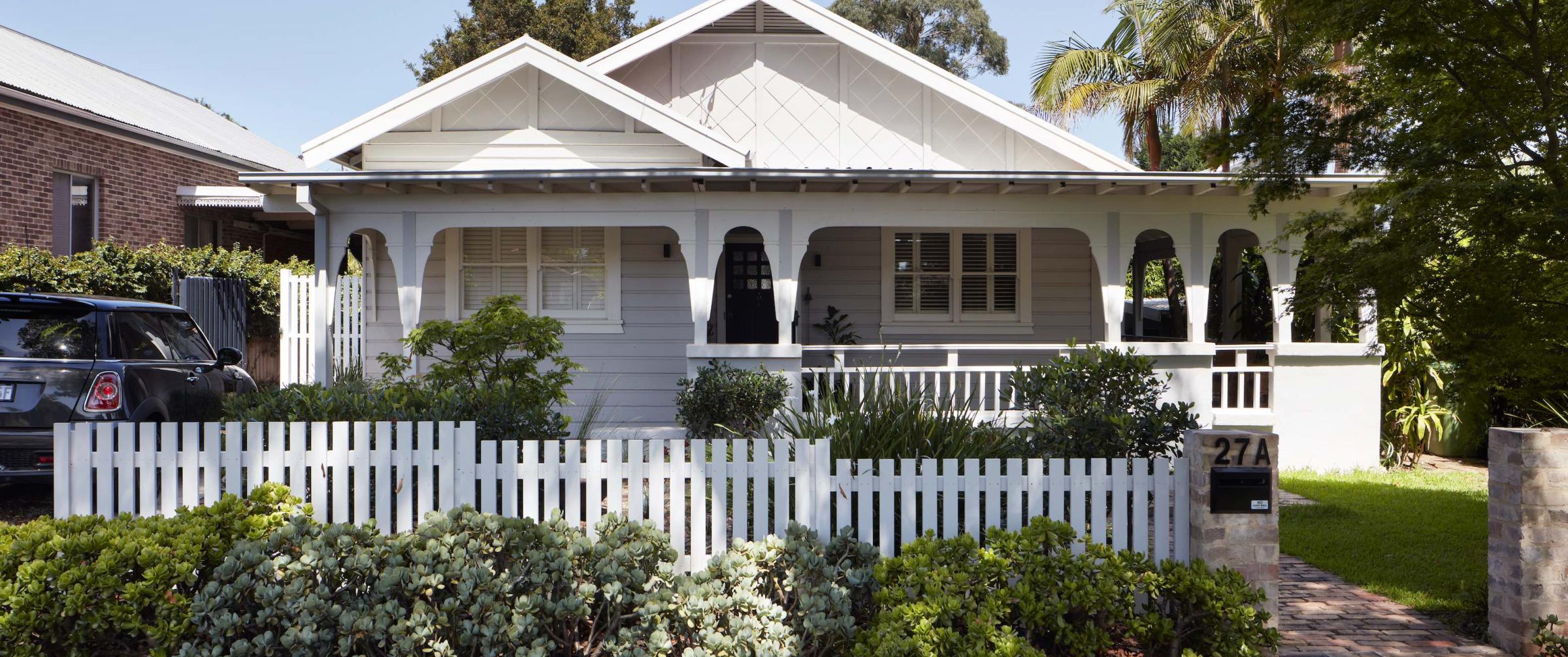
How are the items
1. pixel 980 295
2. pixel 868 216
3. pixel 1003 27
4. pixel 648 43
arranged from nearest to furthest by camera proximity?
pixel 868 216 < pixel 648 43 < pixel 980 295 < pixel 1003 27

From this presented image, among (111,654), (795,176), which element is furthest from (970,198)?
(111,654)

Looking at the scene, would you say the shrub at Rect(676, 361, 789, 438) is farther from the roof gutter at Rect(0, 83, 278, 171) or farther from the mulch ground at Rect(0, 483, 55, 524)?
the roof gutter at Rect(0, 83, 278, 171)

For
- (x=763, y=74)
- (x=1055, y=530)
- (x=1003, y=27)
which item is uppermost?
(x=1003, y=27)

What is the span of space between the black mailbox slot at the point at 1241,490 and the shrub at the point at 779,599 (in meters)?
1.63

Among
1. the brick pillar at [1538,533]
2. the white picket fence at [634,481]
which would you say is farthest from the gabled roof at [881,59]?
the white picket fence at [634,481]

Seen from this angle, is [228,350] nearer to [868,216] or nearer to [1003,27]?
[868,216]

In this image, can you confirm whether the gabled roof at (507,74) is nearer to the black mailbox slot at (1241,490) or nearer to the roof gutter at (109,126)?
the roof gutter at (109,126)

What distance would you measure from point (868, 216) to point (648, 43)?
380cm

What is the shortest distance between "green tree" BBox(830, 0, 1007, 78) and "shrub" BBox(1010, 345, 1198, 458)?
106ft

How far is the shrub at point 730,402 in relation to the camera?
395 inches

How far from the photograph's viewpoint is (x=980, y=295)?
535 inches

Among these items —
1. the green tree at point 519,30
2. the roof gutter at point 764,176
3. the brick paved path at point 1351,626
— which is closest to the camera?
the brick paved path at point 1351,626

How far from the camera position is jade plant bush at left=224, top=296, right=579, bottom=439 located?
6.57m

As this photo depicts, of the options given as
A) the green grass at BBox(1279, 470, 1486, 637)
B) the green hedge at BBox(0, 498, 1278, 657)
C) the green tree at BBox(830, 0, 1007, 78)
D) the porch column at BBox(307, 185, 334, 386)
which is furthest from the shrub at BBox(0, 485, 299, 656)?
the green tree at BBox(830, 0, 1007, 78)
